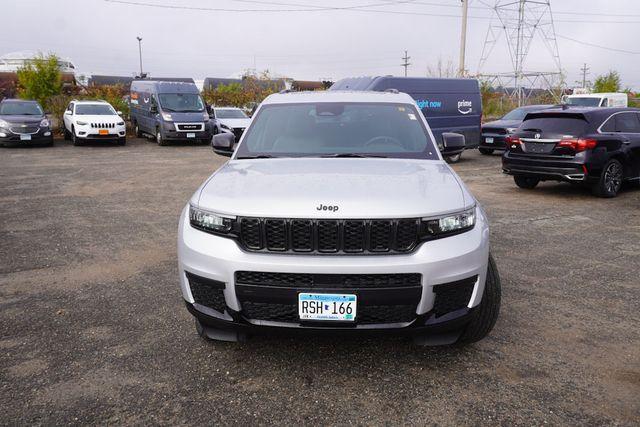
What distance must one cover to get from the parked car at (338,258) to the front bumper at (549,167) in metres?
6.64

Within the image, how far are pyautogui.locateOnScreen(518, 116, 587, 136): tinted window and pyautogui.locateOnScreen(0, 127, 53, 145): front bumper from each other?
15.5m

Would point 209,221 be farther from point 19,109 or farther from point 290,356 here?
point 19,109

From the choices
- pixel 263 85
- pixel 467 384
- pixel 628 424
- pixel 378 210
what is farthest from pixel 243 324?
pixel 263 85

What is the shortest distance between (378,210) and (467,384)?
119 centimetres

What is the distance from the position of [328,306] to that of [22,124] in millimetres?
18017

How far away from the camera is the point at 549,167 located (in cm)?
927

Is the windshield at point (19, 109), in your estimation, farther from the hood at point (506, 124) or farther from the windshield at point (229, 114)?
the hood at point (506, 124)

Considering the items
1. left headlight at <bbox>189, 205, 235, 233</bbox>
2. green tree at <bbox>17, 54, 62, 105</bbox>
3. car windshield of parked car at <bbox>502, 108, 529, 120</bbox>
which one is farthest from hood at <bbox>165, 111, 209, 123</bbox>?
left headlight at <bbox>189, 205, 235, 233</bbox>

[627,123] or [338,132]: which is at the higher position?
[338,132]

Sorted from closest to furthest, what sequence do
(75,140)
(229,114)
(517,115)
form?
(517,115)
(75,140)
(229,114)

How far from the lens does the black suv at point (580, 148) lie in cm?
902

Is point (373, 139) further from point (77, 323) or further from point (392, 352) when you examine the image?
point (77, 323)

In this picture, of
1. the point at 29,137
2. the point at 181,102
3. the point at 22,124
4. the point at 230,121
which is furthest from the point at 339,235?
the point at 230,121

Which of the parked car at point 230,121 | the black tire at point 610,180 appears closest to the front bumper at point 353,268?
the black tire at point 610,180
